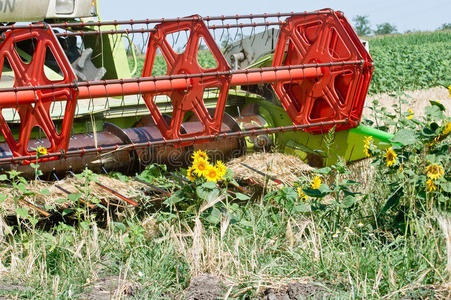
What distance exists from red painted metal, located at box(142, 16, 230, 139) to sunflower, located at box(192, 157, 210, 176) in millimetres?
929

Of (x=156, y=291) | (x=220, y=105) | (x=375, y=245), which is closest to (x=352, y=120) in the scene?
(x=220, y=105)

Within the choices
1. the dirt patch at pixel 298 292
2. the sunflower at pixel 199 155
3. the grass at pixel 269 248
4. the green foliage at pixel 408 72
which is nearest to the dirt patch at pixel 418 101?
the green foliage at pixel 408 72

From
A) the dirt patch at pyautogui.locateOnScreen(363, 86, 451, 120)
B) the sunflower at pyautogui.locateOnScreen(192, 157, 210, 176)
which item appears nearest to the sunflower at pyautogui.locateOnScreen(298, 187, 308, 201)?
the sunflower at pyautogui.locateOnScreen(192, 157, 210, 176)

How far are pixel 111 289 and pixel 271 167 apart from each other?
213 centimetres

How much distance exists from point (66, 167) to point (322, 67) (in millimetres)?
1980

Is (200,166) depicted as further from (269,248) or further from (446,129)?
(446,129)

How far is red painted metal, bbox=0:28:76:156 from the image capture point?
3.76 metres

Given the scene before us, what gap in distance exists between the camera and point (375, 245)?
3.04m

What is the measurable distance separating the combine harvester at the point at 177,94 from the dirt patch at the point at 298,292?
5.35 ft

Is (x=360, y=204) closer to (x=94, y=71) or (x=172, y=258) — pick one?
(x=172, y=258)

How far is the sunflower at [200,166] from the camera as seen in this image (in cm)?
334

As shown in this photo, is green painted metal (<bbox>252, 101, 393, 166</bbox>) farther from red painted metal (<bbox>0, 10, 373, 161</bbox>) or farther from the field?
the field

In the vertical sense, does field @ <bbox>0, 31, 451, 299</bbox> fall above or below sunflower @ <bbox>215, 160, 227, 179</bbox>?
below

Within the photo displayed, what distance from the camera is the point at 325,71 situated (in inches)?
184
